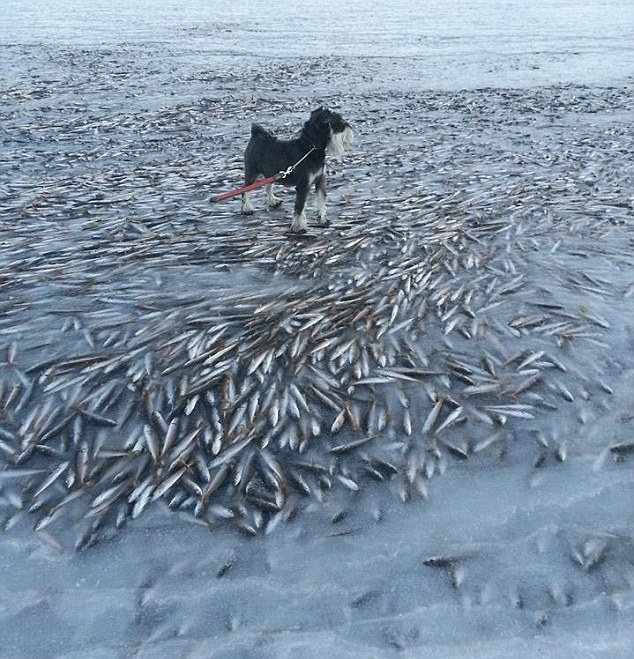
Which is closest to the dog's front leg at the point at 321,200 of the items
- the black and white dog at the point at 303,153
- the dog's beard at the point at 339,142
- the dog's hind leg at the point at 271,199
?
the black and white dog at the point at 303,153

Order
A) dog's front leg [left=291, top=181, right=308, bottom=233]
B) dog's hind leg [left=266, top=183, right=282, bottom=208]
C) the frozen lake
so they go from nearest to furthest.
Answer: the frozen lake → dog's front leg [left=291, top=181, right=308, bottom=233] → dog's hind leg [left=266, top=183, right=282, bottom=208]

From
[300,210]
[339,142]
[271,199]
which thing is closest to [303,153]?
[339,142]

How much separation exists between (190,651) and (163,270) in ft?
18.1

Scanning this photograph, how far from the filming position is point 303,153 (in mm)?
8406

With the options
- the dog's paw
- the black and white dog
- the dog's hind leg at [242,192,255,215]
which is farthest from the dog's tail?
the dog's paw

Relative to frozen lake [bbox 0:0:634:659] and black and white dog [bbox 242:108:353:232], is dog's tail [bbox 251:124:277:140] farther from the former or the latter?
frozen lake [bbox 0:0:634:659]

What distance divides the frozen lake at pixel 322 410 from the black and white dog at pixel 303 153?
0.78 metres

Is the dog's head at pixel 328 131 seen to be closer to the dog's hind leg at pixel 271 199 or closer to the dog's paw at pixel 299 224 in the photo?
the dog's paw at pixel 299 224

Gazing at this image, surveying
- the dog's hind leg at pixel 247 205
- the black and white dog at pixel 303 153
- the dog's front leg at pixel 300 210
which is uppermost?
the black and white dog at pixel 303 153

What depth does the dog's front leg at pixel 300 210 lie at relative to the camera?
28.7 ft

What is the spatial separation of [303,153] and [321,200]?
3.61 feet

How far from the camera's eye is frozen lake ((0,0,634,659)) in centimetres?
393

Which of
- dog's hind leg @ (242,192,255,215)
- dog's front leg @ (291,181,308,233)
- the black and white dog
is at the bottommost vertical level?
dog's hind leg @ (242,192,255,215)

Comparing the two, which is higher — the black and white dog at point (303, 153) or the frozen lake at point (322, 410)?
the black and white dog at point (303, 153)
